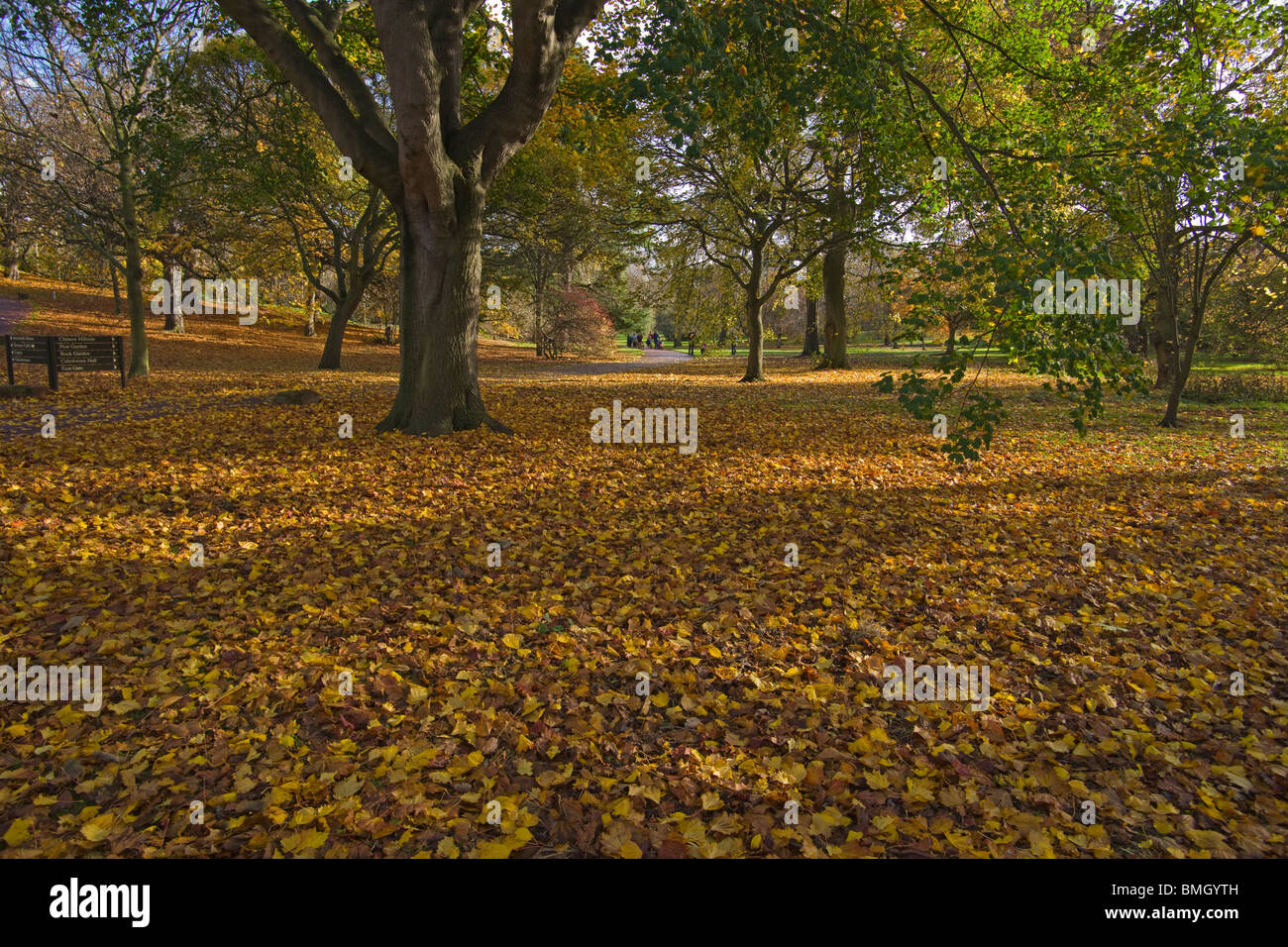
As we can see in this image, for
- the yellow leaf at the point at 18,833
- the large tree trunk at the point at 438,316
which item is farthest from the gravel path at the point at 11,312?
the yellow leaf at the point at 18,833

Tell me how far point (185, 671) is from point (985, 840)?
4.17 meters

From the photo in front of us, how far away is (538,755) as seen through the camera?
3.19m

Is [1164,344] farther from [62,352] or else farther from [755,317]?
[62,352]

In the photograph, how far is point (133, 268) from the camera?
1573cm

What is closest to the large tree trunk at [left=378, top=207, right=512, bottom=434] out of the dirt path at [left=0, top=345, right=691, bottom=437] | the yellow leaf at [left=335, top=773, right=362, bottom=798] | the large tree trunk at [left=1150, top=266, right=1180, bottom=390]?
the dirt path at [left=0, top=345, right=691, bottom=437]

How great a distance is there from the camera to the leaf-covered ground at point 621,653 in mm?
2795

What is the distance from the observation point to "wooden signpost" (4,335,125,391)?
12117 millimetres

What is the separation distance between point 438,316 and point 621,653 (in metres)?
6.77

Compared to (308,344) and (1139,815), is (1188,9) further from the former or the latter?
(308,344)

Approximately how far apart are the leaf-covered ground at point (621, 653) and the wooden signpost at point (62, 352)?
16.2 feet

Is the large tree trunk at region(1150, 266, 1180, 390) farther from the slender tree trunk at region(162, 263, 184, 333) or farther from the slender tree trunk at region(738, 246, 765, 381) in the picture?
the slender tree trunk at region(162, 263, 184, 333)

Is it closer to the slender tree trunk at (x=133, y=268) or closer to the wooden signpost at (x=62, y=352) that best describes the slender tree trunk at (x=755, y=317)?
the wooden signpost at (x=62, y=352)

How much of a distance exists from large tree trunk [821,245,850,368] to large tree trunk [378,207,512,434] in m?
19.4
